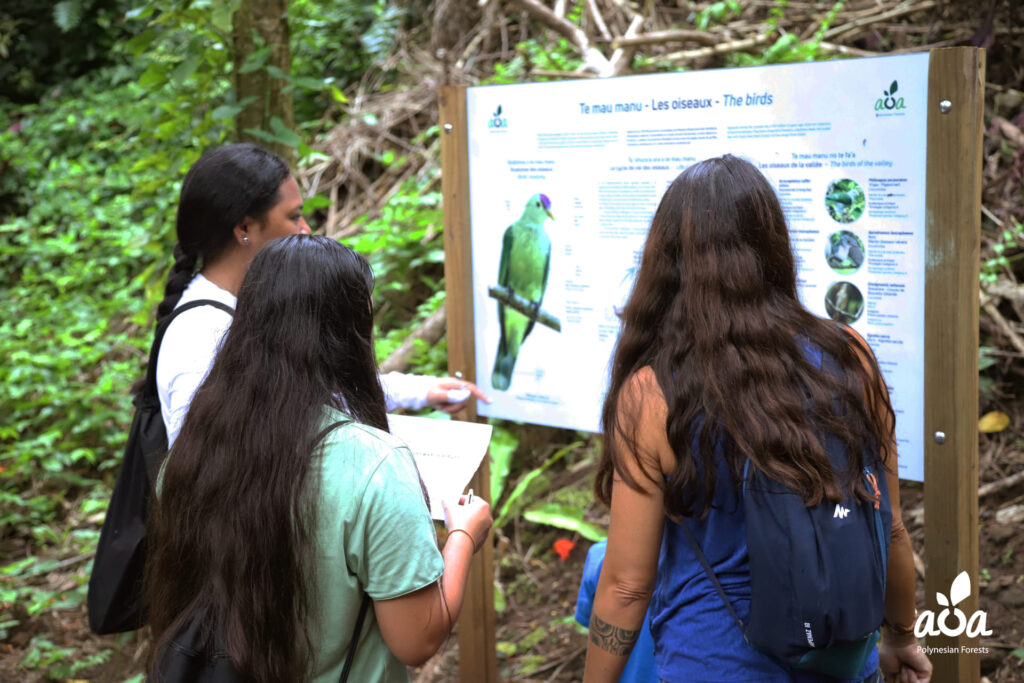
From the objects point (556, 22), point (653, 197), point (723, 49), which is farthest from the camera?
point (556, 22)

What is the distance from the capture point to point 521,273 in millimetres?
2955

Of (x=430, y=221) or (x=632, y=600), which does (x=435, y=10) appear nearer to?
(x=430, y=221)

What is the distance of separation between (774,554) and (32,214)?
9.33m

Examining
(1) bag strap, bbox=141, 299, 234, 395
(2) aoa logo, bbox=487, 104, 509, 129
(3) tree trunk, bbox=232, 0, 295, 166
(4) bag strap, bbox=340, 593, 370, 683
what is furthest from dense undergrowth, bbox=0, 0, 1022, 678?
(4) bag strap, bbox=340, 593, 370, 683

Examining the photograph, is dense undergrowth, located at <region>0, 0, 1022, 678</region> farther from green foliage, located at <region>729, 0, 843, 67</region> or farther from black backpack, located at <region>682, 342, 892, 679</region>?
black backpack, located at <region>682, 342, 892, 679</region>

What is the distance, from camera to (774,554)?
1.62 m

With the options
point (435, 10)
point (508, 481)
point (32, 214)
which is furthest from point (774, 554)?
point (32, 214)

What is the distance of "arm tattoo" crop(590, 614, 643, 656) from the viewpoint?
1907 mm

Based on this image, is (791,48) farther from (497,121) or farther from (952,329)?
(952,329)

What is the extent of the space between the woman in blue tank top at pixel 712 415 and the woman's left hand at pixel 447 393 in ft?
3.51

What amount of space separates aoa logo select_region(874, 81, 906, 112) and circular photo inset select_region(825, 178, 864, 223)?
20 centimetres

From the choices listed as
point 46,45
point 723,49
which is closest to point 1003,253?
point 723,49

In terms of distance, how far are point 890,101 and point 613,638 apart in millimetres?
A: 1504

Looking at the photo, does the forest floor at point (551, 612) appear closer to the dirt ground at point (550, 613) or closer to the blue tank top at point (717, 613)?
the dirt ground at point (550, 613)
